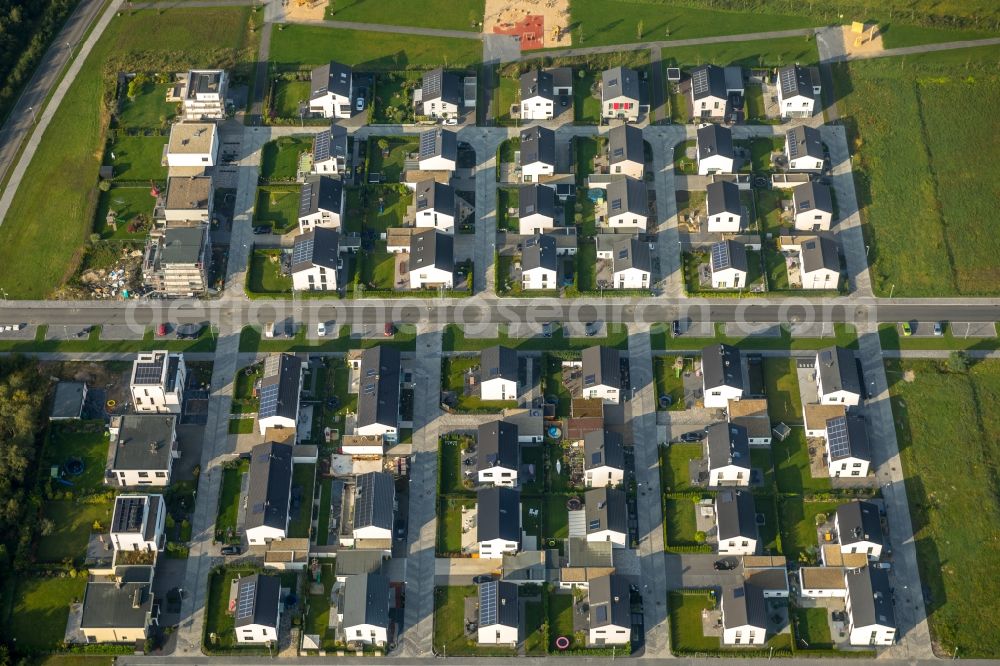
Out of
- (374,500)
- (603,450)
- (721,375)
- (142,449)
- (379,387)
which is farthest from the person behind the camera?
(721,375)

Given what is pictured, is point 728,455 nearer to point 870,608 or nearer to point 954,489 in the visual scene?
point 870,608

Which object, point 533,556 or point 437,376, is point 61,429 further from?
point 533,556

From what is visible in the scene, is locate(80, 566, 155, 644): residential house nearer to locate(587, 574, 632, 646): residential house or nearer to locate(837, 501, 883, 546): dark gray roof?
locate(587, 574, 632, 646): residential house

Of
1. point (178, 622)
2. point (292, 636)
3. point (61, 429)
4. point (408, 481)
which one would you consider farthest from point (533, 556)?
point (61, 429)

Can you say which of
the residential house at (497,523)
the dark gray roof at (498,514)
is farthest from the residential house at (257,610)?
the dark gray roof at (498,514)

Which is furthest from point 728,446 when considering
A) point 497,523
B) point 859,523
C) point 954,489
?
point 497,523

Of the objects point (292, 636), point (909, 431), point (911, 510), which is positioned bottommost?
point (292, 636)

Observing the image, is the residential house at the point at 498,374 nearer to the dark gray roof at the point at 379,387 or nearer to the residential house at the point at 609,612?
the dark gray roof at the point at 379,387
